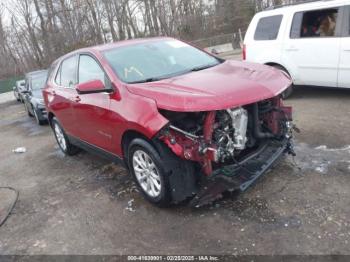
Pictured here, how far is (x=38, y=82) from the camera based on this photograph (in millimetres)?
11711

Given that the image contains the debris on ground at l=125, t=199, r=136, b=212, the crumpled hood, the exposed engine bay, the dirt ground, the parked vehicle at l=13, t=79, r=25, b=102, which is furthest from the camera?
the parked vehicle at l=13, t=79, r=25, b=102

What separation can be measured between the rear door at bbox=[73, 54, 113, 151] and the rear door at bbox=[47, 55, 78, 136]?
229 millimetres

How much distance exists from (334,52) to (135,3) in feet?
97.2

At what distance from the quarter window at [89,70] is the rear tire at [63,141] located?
63.1 inches

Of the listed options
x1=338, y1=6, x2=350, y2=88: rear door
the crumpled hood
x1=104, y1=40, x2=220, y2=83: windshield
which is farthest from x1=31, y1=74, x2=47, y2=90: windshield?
x1=338, y1=6, x2=350, y2=88: rear door

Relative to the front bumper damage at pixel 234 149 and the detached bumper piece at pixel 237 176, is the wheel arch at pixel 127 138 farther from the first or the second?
the detached bumper piece at pixel 237 176

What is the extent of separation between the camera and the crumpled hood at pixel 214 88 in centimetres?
350

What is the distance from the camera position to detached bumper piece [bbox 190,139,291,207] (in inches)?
146

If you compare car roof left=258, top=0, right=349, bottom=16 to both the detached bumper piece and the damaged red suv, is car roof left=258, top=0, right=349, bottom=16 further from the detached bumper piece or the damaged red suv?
the detached bumper piece

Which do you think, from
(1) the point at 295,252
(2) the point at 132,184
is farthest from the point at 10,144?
(1) the point at 295,252

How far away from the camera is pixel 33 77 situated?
39.9 feet

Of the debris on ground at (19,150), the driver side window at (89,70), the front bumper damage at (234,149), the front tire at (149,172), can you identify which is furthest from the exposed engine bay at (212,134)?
the debris on ground at (19,150)

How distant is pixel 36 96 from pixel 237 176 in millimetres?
8433

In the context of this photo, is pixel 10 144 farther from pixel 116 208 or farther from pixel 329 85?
pixel 329 85
